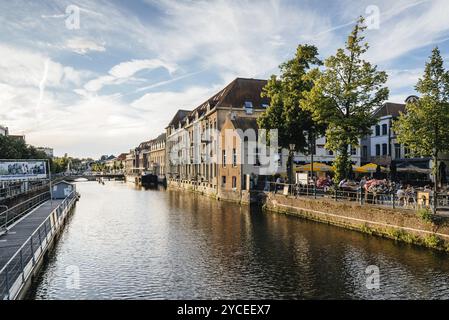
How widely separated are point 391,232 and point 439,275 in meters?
6.65

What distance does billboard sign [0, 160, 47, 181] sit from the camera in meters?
37.8

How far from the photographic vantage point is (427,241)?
19.4 metres

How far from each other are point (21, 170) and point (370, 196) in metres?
33.0

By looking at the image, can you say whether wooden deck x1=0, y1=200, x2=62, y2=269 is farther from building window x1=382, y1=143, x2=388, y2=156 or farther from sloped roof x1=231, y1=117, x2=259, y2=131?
building window x1=382, y1=143, x2=388, y2=156

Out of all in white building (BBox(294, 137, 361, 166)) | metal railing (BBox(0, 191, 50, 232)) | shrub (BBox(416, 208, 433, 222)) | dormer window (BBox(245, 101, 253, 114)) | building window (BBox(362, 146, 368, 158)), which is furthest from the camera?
dormer window (BBox(245, 101, 253, 114))

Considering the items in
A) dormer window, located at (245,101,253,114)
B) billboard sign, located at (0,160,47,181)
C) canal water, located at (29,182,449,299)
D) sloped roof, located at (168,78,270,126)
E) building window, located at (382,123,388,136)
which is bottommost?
canal water, located at (29,182,449,299)

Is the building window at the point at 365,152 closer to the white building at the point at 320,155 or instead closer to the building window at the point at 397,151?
the white building at the point at 320,155

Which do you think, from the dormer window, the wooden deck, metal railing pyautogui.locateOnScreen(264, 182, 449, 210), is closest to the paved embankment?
metal railing pyautogui.locateOnScreen(264, 182, 449, 210)

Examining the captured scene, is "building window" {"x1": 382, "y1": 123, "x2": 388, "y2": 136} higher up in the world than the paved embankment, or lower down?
higher up

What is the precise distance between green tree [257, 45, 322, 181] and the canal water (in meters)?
11.0

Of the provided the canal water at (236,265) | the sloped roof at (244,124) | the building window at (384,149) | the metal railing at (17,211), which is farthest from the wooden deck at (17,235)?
the building window at (384,149)

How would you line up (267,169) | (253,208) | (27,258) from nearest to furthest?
1. (27,258)
2. (253,208)
3. (267,169)
